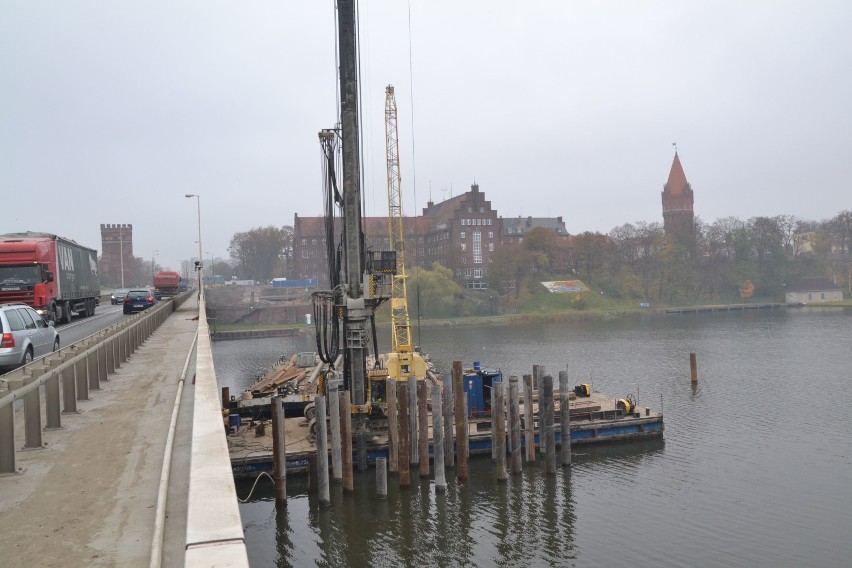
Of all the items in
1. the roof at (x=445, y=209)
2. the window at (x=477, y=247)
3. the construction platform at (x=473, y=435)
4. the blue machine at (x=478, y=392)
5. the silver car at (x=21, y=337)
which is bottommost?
the construction platform at (x=473, y=435)

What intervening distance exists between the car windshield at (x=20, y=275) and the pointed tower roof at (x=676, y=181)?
147m

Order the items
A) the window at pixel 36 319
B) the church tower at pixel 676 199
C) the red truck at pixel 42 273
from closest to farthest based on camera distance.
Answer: the window at pixel 36 319 → the red truck at pixel 42 273 → the church tower at pixel 676 199

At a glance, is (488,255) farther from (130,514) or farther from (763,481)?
(130,514)

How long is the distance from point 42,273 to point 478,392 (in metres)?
17.9

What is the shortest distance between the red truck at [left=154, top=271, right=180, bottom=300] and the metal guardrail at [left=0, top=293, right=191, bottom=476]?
47900 millimetres

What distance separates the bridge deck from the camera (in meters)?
5.39

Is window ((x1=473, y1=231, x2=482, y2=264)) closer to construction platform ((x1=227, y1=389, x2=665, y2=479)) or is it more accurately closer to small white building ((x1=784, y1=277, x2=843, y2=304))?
small white building ((x1=784, y1=277, x2=843, y2=304))

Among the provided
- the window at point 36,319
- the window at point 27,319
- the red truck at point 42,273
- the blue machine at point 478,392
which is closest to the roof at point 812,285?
the blue machine at point 478,392

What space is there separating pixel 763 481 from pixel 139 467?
2027cm

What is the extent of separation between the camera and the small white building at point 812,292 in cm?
11219

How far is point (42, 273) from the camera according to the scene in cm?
2577

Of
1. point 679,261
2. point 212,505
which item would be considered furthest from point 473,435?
point 679,261

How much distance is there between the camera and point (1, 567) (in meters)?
5.20

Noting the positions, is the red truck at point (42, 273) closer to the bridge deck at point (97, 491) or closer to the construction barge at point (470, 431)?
the construction barge at point (470, 431)
